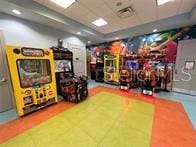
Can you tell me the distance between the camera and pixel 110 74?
246 inches

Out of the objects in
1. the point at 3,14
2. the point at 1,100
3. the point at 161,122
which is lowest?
the point at 161,122

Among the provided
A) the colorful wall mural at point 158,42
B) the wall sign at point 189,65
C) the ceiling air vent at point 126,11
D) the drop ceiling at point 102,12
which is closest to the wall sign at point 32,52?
the drop ceiling at point 102,12

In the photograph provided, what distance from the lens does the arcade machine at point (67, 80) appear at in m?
3.49

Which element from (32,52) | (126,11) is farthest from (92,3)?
(32,52)

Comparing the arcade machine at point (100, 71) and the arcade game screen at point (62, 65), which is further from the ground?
→ the arcade game screen at point (62, 65)

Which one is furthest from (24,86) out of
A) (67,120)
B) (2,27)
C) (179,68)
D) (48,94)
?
(179,68)

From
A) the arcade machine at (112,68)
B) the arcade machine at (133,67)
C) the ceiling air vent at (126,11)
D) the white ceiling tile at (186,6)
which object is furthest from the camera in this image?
the arcade machine at (112,68)

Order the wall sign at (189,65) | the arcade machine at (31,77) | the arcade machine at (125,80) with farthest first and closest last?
the arcade machine at (125,80) → the wall sign at (189,65) → the arcade machine at (31,77)

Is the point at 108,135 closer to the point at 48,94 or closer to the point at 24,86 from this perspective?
the point at 48,94

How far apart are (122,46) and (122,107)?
4270 mm

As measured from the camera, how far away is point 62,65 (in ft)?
13.4

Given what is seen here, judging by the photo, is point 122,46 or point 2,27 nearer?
point 2,27

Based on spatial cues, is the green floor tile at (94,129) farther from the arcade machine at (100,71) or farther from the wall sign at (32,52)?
the arcade machine at (100,71)

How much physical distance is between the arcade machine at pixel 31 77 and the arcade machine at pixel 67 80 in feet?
1.53
